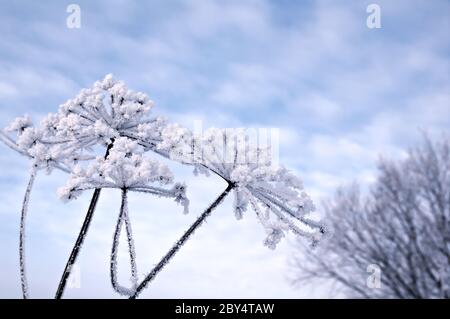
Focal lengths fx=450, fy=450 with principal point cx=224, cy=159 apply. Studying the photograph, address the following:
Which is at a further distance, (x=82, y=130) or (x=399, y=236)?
(x=399, y=236)

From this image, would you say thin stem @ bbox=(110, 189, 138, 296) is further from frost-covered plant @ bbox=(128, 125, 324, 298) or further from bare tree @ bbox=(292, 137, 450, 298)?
bare tree @ bbox=(292, 137, 450, 298)

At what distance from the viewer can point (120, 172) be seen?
7.96 ft

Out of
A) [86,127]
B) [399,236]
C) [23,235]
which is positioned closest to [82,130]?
[86,127]

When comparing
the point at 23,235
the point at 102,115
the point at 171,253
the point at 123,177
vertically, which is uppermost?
the point at 102,115

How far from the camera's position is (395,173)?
58.5 feet

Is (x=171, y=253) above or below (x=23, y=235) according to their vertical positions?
below

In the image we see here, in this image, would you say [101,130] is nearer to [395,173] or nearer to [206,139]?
[206,139]

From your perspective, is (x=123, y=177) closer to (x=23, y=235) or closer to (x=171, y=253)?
(x=171, y=253)

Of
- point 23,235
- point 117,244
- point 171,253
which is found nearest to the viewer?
point 171,253

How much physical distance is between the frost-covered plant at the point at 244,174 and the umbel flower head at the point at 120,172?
14cm

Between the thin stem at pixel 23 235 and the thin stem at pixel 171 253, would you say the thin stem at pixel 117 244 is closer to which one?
the thin stem at pixel 171 253

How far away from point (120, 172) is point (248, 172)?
692 mm

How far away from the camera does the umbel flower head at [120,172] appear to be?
7.57ft
